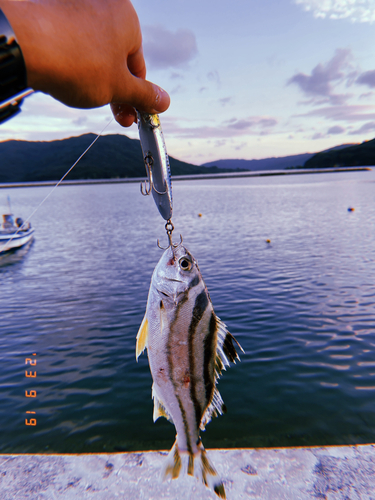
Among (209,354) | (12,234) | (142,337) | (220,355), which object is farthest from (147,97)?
(12,234)

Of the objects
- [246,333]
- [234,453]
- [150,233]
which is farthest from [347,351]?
[150,233]

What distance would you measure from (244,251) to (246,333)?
15.3 meters

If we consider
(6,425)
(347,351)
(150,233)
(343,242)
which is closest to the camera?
(6,425)

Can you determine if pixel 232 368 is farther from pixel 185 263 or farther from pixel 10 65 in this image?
pixel 10 65

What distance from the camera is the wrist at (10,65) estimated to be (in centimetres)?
123

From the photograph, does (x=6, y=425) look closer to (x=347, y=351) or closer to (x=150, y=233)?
(x=347, y=351)

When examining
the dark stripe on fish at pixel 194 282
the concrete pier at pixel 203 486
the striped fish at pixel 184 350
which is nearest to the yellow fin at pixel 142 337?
the striped fish at pixel 184 350

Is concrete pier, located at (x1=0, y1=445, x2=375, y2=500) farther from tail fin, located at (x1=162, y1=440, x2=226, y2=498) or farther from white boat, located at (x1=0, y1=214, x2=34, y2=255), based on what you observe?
white boat, located at (x1=0, y1=214, x2=34, y2=255)

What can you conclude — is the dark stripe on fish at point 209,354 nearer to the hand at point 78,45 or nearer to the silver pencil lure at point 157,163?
the silver pencil lure at point 157,163

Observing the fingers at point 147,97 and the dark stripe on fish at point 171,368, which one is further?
the dark stripe on fish at point 171,368

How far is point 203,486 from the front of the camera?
13.9 ft

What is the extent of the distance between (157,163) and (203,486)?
4316 mm

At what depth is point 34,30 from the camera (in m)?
1.34

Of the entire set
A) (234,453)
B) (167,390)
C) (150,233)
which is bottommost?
(150,233)
